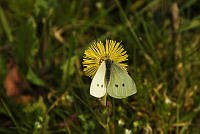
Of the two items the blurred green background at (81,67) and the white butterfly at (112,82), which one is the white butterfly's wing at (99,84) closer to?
the white butterfly at (112,82)

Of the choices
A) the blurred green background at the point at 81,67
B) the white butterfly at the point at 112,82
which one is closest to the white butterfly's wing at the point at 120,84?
the white butterfly at the point at 112,82

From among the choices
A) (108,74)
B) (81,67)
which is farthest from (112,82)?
(81,67)

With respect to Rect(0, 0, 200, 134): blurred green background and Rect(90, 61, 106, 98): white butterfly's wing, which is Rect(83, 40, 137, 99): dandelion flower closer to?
Rect(90, 61, 106, 98): white butterfly's wing

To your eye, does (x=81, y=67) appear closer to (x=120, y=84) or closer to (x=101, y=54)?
(x=101, y=54)

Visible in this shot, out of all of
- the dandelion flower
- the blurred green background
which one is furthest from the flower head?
the blurred green background

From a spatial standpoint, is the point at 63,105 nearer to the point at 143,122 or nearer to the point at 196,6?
the point at 143,122

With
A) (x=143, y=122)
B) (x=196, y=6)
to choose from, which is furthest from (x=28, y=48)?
(x=196, y=6)
